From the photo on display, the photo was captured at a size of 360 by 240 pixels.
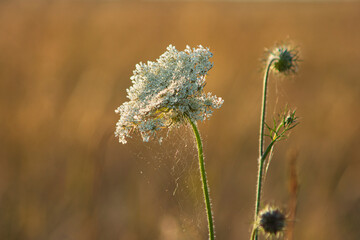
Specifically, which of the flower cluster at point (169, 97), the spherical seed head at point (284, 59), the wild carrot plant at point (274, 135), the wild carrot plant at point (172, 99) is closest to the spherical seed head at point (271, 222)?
the wild carrot plant at point (274, 135)

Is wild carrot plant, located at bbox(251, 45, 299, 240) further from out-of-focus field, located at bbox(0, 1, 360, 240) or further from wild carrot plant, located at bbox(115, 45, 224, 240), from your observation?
wild carrot plant, located at bbox(115, 45, 224, 240)

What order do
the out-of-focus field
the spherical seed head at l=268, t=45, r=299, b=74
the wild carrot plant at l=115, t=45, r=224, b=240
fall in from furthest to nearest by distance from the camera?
the out-of-focus field < the spherical seed head at l=268, t=45, r=299, b=74 < the wild carrot plant at l=115, t=45, r=224, b=240

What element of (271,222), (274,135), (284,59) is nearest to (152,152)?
(284,59)

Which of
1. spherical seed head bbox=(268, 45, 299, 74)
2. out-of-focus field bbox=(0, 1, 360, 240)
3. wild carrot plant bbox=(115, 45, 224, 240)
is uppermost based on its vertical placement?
out-of-focus field bbox=(0, 1, 360, 240)

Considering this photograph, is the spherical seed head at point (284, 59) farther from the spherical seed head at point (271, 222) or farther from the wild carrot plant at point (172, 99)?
the spherical seed head at point (271, 222)

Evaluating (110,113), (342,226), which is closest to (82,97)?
(110,113)

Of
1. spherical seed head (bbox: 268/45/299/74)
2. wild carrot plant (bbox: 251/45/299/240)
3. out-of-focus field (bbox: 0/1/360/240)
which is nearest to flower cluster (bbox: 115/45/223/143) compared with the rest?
out-of-focus field (bbox: 0/1/360/240)
